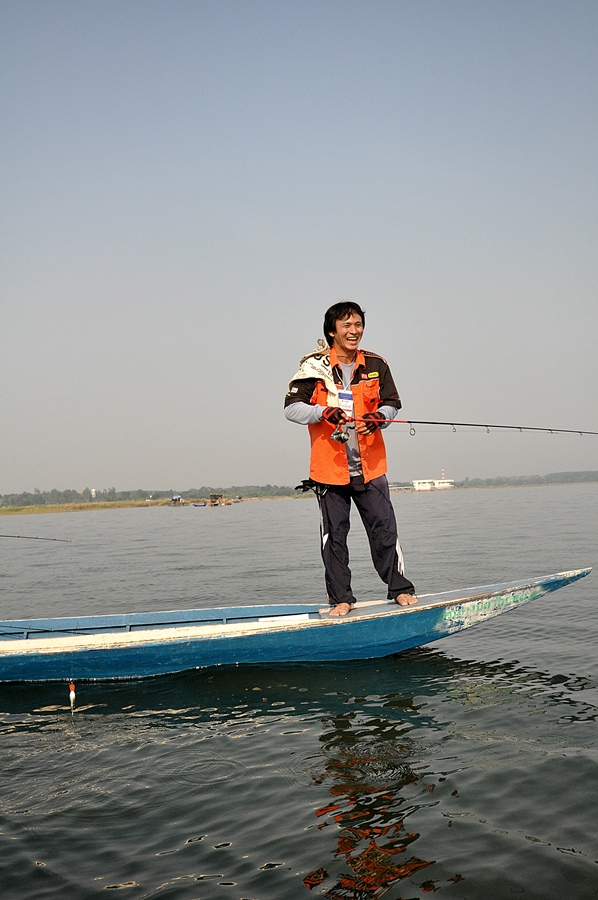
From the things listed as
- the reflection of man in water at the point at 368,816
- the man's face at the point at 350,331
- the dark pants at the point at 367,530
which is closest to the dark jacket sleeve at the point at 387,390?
the man's face at the point at 350,331

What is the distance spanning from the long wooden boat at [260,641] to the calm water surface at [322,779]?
0.15 m

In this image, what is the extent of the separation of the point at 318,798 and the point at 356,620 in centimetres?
253

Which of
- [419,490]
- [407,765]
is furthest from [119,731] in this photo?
[419,490]

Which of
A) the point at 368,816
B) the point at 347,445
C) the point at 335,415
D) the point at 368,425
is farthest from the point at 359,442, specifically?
the point at 368,816

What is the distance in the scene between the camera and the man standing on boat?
643 cm

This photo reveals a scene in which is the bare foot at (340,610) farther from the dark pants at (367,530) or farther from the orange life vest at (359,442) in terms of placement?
the orange life vest at (359,442)

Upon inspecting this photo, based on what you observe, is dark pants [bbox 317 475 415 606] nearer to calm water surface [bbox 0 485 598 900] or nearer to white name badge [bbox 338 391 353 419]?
white name badge [bbox 338 391 353 419]

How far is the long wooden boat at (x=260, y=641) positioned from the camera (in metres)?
6.17

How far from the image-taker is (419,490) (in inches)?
5123

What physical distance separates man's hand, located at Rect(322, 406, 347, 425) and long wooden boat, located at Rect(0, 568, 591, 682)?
1.76 meters

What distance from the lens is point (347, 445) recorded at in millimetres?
6559

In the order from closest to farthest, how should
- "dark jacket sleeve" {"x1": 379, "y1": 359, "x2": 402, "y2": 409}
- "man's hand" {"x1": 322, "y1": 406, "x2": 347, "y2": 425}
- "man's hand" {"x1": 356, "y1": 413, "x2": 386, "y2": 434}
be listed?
"man's hand" {"x1": 322, "y1": 406, "x2": 347, "y2": 425}, "man's hand" {"x1": 356, "y1": 413, "x2": 386, "y2": 434}, "dark jacket sleeve" {"x1": 379, "y1": 359, "x2": 402, "y2": 409}

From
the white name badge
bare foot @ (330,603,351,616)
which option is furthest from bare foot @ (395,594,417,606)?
the white name badge

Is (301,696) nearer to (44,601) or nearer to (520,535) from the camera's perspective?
(44,601)
